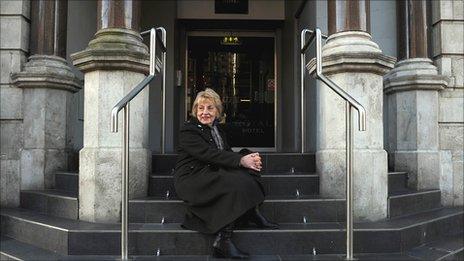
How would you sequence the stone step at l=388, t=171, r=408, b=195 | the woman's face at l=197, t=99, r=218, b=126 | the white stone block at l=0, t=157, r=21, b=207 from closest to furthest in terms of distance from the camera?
the woman's face at l=197, t=99, r=218, b=126 → the stone step at l=388, t=171, r=408, b=195 → the white stone block at l=0, t=157, r=21, b=207

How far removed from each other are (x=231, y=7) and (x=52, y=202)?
18.4 feet

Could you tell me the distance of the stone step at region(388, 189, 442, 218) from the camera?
491 centimetres

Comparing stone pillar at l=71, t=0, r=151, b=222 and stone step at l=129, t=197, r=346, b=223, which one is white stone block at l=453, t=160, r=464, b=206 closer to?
stone step at l=129, t=197, r=346, b=223

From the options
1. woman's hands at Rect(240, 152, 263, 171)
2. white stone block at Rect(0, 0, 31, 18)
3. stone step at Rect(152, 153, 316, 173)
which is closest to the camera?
woman's hands at Rect(240, 152, 263, 171)

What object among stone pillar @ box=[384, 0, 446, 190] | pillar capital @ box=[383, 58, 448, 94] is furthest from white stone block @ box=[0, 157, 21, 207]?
pillar capital @ box=[383, 58, 448, 94]

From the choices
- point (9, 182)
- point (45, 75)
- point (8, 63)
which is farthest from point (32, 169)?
point (8, 63)

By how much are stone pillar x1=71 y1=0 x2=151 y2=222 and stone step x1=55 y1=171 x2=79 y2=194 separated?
0.72 meters

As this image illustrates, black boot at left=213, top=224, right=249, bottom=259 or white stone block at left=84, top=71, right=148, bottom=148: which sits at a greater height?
white stone block at left=84, top=71, right=148, bottom=148

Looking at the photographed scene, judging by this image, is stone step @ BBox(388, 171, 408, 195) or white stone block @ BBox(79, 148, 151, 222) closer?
white stone block @ BBox(79, 148, 151, 222)

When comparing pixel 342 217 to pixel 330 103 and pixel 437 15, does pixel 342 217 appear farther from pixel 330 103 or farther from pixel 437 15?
pixel 437 15

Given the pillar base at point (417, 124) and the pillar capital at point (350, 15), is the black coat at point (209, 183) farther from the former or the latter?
the pillar base at point (417, 124)

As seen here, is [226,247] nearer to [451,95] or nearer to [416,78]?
[416,78]

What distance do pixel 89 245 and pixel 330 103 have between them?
2.74 metres

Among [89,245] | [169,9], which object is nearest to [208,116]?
[89,245]
